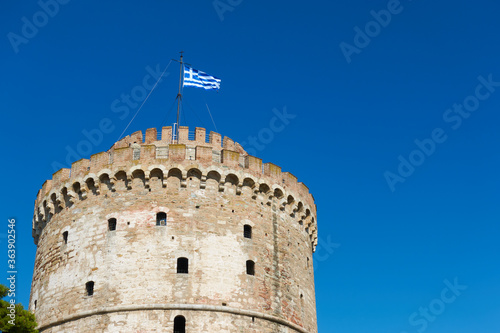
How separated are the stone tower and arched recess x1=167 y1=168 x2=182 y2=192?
0.04 meters

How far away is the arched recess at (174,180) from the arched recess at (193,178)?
349mm

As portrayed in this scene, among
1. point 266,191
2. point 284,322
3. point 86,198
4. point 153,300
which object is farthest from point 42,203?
point 284,322

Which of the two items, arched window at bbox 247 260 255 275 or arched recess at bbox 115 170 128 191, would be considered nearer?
arched window at bbox 247 260 255 275

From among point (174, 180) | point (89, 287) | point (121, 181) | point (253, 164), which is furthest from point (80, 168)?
point (253, 164)

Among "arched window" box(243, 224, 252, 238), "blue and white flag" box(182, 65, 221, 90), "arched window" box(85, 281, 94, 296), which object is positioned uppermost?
"blue and white flag" box(182, 65, 221, 90)

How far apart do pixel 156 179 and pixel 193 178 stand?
1.44 m

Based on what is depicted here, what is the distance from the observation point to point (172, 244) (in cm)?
2412

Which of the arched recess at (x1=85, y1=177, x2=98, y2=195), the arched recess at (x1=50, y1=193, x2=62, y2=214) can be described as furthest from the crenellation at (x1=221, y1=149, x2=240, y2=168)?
the arched recess at (x1=50, y1=193, x2=62, y2=214)

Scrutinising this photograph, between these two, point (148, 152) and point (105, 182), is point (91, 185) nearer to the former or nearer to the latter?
point (105, 182)

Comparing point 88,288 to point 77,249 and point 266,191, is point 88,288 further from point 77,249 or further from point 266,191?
point 266,191

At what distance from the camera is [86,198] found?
85.6 feet

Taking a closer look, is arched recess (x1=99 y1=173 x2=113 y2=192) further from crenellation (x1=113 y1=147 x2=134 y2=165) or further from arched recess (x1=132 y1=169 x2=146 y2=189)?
arched recess (x1=132 y1=169 x2=146 y2=189)

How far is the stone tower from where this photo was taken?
23.4 metres

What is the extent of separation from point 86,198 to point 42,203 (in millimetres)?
3019
